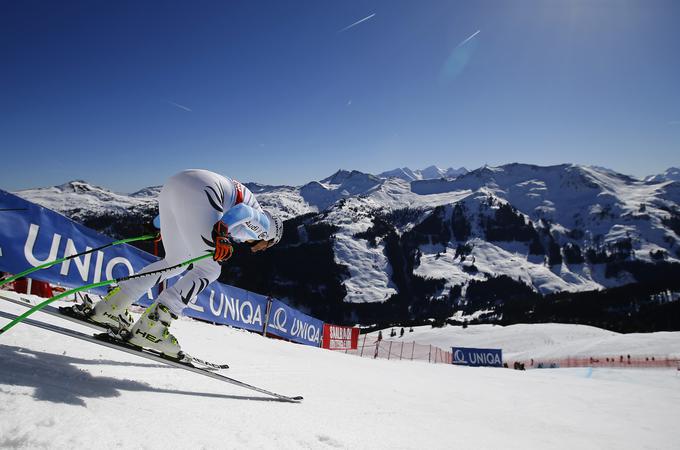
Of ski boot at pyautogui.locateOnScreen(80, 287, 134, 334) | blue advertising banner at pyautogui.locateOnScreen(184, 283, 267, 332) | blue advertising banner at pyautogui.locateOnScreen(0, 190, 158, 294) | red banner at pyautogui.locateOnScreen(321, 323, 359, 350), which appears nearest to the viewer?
ski boot at pyautogui.locateOnScreen(80, 287, 134, 334)

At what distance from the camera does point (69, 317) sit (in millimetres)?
2850

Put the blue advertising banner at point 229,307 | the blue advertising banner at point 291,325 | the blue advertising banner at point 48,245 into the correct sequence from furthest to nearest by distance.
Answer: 1. the blue advertising banner at point 291,325
2. the blue advertising banner at point 229,307
3. the blue advertising banner at point 48,245

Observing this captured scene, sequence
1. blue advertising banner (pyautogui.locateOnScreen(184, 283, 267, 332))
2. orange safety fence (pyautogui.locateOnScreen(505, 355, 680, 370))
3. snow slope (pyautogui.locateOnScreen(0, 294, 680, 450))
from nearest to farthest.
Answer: snow slope (pyautogui.locateOnScreen(0, 294, 680, 450)), blue advertising banner (pyautogui.locateOnScreen(184, 283, 267, 332)), orange safety fence (pyautogui.locateOnScreen(505, 355, 680, 370))

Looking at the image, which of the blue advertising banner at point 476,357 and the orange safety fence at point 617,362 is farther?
the blue advertising banner at point 476,357

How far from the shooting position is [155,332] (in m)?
2.93

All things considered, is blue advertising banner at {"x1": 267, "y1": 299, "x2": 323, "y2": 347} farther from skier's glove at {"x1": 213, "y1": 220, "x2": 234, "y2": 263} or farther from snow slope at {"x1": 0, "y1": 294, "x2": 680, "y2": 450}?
skier's glove at {"x1": 213, "y1": 220, "x2": 234, "y2": 263}

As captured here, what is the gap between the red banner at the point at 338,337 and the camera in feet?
72.2

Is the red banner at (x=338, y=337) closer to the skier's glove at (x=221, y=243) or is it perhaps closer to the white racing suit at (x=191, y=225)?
the white racing suit at (x=191, y=225)

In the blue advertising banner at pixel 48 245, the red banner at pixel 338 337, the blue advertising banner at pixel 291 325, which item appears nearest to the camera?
the blue advertising banner at pixel 48 245

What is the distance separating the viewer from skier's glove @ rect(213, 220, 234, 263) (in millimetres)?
3025

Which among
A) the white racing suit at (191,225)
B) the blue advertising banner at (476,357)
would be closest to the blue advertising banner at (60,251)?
the white racing suit at (191,225)

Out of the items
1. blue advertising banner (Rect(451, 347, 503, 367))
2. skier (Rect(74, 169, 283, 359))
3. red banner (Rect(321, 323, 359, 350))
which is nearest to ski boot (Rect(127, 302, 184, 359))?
skier (Rect(74, 169, 283, 359))

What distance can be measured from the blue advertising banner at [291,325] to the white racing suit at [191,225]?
39.6 feet

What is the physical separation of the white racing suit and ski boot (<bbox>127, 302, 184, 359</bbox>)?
0.07 meters
